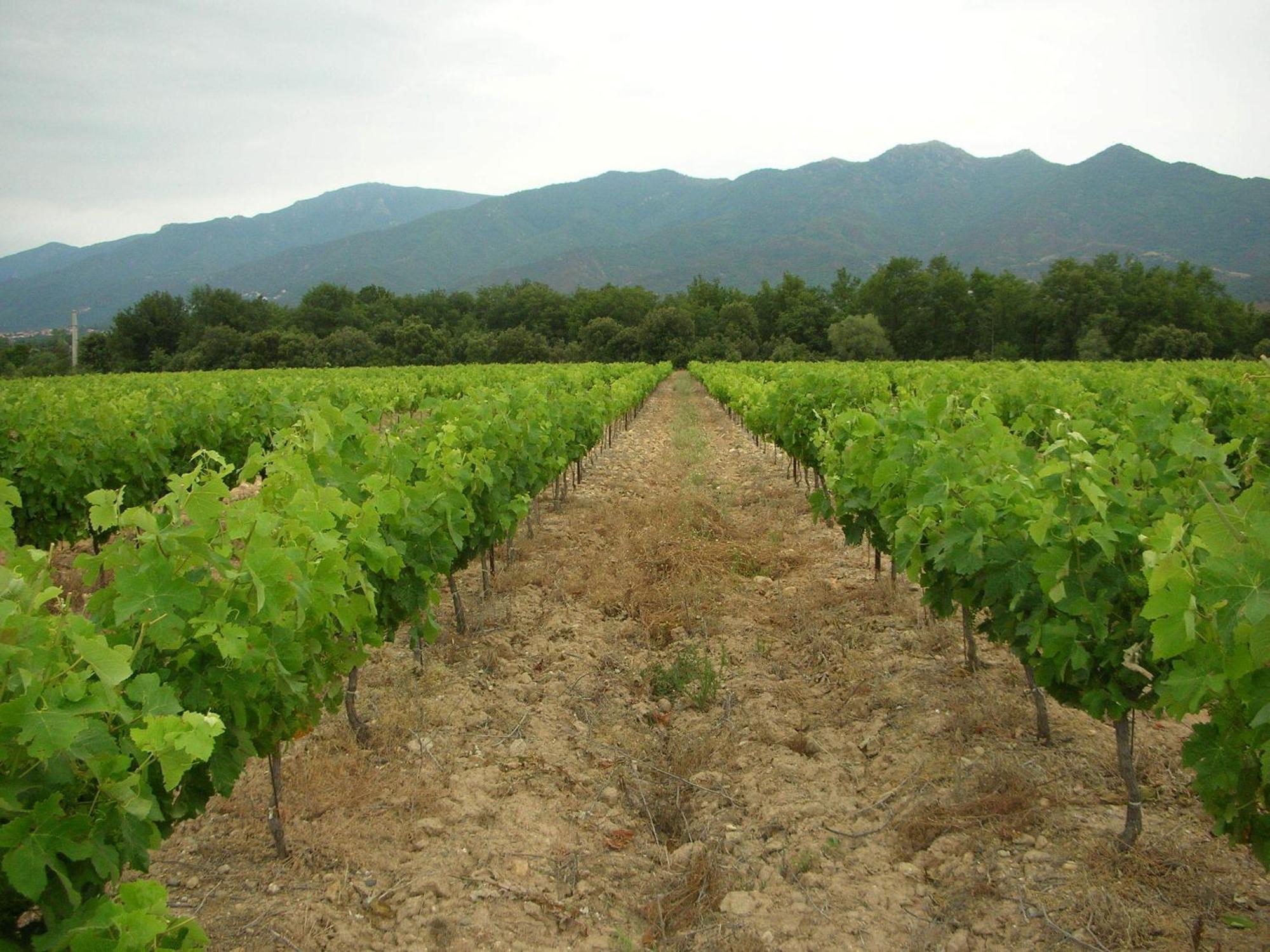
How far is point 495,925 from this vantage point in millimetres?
3088

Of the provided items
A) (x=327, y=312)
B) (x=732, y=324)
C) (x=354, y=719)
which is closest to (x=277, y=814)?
(x=354, y=719)

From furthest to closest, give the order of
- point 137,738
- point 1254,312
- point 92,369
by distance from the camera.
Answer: point 92,369, point 1254,312, point 137,738

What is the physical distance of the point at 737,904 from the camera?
3.25 meters

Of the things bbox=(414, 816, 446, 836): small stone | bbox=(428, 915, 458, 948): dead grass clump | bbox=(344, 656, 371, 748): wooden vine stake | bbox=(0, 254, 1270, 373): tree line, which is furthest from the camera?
bbox=(0, 254, 1270, 373): tree line

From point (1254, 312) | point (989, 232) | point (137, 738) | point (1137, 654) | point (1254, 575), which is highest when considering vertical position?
point (989, 232)

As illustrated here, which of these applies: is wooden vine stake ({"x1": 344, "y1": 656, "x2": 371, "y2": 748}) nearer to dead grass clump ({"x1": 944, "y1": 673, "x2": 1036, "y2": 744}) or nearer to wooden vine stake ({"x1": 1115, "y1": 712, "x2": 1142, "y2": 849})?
dead grass clump ({"x1": 944, "y1": 673, "x2": 1036, "y2": 744})

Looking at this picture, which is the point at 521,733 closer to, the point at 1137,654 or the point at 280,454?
the point at 280,454

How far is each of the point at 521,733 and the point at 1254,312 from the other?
71.8 metres

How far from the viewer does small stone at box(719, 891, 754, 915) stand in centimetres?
321

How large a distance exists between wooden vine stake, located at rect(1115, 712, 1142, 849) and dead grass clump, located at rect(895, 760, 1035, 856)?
397 mm

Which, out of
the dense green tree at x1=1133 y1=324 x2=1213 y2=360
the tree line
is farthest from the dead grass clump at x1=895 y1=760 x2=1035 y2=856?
the dense green tree at x1=1133 y1=324 x2=1213 y2=360

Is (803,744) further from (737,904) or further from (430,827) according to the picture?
(430,827)

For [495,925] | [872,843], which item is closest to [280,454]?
[495,925]

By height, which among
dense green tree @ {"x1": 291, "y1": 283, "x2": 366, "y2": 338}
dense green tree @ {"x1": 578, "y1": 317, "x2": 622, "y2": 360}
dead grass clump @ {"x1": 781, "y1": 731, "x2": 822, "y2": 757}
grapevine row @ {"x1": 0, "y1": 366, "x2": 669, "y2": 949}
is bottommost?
dead grass clump @ {"x1": 781, "y1": 731, "x2": 822, "y2": 757}
